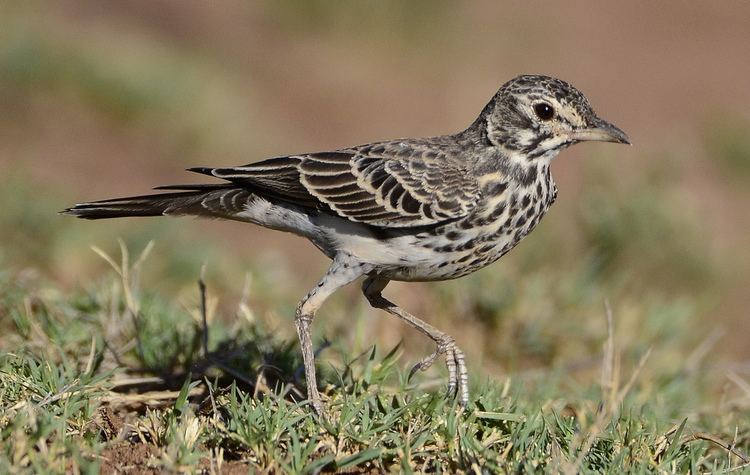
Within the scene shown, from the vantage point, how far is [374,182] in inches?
191

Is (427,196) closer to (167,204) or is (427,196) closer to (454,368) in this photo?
(454,368)

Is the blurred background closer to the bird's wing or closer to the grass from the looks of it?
the grass

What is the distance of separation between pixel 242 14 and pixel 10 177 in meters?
9.43

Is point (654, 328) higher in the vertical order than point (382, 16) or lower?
lower

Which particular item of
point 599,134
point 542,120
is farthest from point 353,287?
point 599,134

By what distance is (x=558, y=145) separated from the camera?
4754mm

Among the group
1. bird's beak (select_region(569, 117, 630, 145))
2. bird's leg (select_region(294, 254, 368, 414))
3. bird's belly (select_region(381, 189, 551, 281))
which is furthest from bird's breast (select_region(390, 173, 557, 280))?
bird's beak (select_region(569, 117, 630, 145))

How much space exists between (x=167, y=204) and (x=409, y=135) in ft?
27.3

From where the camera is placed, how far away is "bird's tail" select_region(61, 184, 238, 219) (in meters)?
5.10

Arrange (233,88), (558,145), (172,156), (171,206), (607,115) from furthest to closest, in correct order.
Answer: (607,115), (233,88), (172,156), (171,206), (558,145)

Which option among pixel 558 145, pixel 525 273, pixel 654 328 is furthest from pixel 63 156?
pixel 558 145

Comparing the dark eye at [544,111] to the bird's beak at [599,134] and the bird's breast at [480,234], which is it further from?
the bird's breast at [480,234]

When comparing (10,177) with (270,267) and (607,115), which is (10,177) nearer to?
(270,267)

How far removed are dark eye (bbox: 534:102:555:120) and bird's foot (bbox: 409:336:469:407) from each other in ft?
3.81
